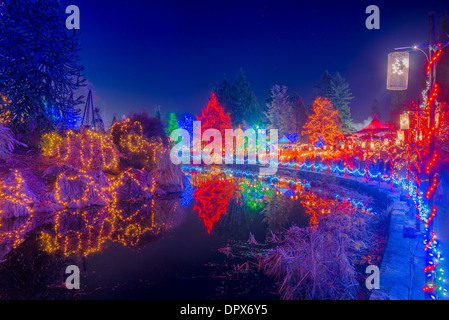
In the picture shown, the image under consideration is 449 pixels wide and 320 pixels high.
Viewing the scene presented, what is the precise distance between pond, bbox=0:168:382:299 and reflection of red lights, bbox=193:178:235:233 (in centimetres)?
5

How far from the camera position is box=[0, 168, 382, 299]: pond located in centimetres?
542

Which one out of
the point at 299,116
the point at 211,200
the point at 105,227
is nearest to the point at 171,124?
the point at 299,116

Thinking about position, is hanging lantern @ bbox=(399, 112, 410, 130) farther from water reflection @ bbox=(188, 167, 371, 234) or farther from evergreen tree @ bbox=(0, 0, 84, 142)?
evergreen tree @ bbox=(0, 0, 84, 142)

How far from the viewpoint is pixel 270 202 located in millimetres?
13594

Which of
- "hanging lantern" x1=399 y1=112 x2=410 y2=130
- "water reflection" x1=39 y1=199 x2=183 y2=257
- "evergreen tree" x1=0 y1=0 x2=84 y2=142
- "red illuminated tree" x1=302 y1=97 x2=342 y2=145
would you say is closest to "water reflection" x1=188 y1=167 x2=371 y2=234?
"water reflection" x1=39 y1=199 x2=183 y2=257

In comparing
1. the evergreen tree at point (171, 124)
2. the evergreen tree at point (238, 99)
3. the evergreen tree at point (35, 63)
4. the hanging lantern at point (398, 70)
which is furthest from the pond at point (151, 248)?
the evergreen tree at point (171, 124)

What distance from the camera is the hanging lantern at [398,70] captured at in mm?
8242

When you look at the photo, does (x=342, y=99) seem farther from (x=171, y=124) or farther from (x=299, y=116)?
(x=171, y=124)

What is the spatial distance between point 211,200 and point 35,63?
39.7ft

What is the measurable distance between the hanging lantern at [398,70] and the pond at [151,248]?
5.09m

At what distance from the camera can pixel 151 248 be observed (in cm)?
760
